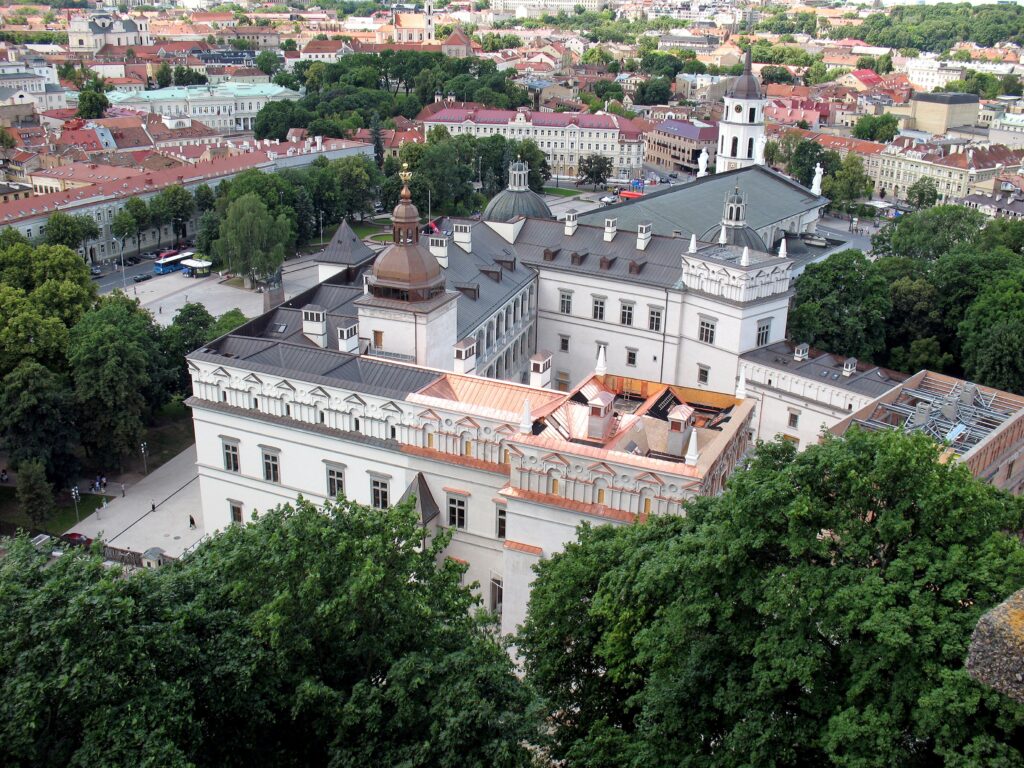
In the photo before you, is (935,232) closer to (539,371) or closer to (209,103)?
(539,371)

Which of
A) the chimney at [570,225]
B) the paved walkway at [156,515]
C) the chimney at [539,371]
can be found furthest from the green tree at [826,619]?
the chimney at [570,225]

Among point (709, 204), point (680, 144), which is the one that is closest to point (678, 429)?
point (709, 204)

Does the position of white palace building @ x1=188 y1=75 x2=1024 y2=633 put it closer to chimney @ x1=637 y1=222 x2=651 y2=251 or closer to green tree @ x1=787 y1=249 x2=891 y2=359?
chimney @ x1=637 y1=222 x2=651 y2=251

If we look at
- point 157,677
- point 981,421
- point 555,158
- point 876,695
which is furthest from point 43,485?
point 555,158

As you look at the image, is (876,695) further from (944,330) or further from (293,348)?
(944,330)

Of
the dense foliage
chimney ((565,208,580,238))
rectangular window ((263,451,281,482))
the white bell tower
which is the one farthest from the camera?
the white bell tower

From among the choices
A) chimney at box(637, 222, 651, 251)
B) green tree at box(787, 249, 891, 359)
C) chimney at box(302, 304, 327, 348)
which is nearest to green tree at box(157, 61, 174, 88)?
chimney at box(637, 222, 651, 251)
